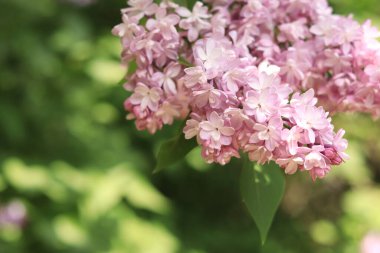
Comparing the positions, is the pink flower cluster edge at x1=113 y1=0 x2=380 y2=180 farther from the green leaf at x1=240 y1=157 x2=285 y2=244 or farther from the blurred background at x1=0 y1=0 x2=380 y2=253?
the blurred background at x1=0 y1=0 x2=380 y2=253

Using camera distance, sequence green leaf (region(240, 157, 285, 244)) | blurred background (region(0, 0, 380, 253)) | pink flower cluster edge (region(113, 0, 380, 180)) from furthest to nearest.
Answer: blurred background (region(0, 0, 380, 253)) → green leaf (region(240, 157, 285, 244)) → pink flower cluster edge (region(113, 0, 380, 180))

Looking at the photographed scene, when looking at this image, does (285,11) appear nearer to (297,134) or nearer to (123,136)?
(297,134)

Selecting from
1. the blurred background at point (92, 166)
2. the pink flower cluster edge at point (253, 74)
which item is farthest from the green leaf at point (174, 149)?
the blurred background at point (92, 166)

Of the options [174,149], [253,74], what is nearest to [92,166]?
[174,149]

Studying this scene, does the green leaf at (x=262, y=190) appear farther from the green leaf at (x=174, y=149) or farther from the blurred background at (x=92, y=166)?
the blurred background at (x=92, y=166)

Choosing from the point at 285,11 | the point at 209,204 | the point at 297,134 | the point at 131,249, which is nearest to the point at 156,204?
the point at 131,249

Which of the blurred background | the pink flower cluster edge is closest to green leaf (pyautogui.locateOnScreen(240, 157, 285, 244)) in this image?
the pink flower cluster edge
